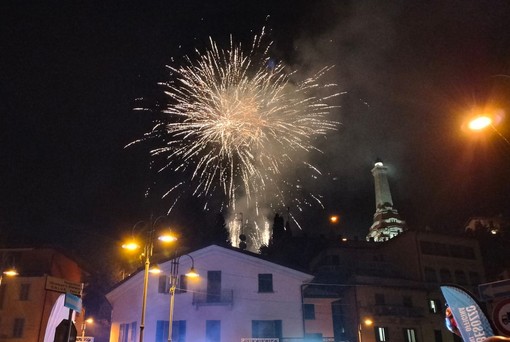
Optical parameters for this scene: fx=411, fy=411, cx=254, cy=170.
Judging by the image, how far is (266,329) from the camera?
1118 inches

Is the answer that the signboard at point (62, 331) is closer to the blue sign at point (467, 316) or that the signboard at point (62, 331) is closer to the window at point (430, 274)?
the blue sign at point (467, 316)

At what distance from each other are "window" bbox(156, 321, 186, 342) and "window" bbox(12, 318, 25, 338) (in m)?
18.1

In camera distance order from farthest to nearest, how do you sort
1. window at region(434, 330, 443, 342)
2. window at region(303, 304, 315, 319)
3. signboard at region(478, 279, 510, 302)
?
window at region(434, 330, 443, 342) < window at region(303, 304, 315, 319) < signboard at region(478, 279, 510, 302)

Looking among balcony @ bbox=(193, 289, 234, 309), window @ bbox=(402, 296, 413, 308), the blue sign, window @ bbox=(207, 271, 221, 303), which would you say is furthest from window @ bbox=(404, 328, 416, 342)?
the blue sign

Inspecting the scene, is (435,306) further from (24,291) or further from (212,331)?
(24,291)

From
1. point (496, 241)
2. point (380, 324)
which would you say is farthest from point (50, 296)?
point (496, 241)

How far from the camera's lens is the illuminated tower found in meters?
94.9

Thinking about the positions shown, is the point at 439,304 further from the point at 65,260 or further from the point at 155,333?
the point at 65,260

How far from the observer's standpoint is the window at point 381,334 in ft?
128

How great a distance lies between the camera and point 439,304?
44.0 m

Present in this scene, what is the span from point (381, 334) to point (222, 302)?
18.7 meters

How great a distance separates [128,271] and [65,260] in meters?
9.28

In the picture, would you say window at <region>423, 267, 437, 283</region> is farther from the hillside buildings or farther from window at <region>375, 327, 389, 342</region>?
window at <region>375, 327, 389, 342</region>

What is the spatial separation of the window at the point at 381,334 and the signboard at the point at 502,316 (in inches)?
1418
